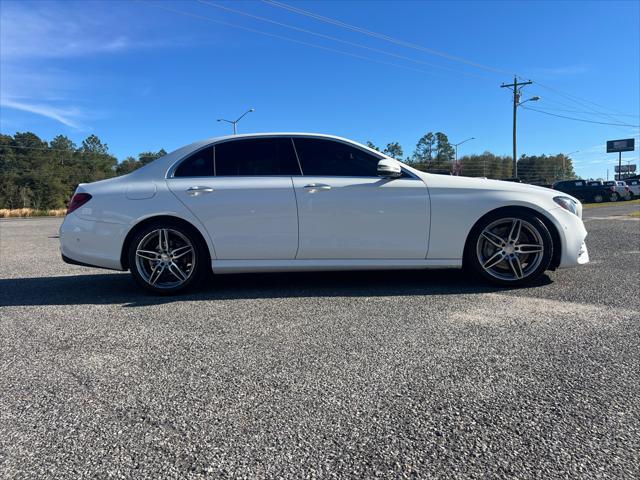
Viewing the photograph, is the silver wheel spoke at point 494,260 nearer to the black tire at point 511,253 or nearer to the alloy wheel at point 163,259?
the black tire at point 511,253

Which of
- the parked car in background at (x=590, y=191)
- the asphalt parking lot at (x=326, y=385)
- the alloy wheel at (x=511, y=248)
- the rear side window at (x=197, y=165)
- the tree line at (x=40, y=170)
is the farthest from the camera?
the tree line at (x=40, y=170)

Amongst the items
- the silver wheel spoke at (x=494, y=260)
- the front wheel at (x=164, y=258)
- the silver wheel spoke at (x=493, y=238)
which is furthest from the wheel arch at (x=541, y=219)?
the front wheel at (x=164, y=258)

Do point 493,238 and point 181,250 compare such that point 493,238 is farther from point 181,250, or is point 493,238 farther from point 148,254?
point 148,254

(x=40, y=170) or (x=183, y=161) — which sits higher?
(x=40, y=170)

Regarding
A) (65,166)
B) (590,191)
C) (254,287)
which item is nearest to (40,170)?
(65,166)

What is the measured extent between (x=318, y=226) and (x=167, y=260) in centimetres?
152

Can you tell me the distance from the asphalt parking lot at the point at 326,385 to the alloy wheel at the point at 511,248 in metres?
0.22

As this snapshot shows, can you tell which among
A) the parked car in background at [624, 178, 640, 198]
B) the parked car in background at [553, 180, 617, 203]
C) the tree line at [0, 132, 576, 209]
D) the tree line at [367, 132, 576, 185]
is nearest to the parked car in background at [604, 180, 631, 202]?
the parked car in background at [553, 180, 617, 203]

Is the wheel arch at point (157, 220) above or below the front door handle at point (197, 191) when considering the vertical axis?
below

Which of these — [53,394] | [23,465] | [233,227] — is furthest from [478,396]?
[233,227]

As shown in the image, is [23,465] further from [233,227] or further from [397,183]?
[397,183]

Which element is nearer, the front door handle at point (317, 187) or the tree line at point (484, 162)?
the front door handle at point (317, 187)

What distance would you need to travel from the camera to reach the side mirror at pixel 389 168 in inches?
165

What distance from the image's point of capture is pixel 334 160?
14.5 ft
